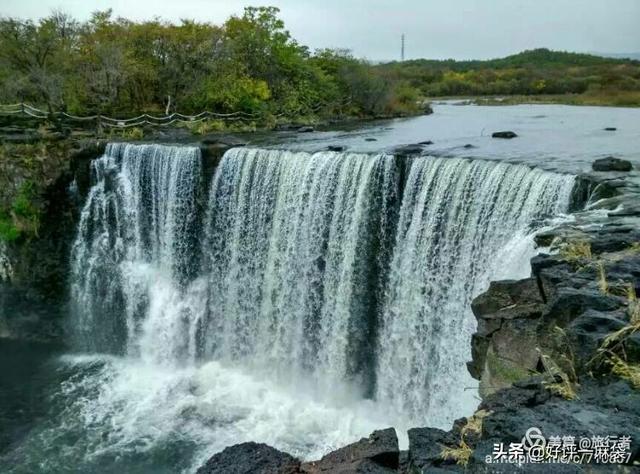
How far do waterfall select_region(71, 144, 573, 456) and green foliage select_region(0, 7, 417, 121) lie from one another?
7325 millimetres

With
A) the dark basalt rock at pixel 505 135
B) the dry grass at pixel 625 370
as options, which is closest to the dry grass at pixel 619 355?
the dry grass at pixel 625 370

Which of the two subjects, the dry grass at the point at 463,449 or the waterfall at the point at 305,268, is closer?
the dry grass at the point at 463,449

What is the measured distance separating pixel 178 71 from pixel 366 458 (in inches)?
907

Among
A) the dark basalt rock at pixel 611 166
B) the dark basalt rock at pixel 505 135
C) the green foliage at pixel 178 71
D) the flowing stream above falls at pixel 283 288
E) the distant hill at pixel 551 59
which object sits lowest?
the flowing stream above falls at pixel 283 288

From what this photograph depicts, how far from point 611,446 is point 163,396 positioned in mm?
11667

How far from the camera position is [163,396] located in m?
13.7

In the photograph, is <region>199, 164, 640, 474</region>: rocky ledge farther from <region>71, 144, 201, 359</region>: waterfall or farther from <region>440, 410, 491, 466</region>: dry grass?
<region>71, 144, 201, 359</region>: waterfall

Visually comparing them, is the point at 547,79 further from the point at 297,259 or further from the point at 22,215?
the point at 22,215

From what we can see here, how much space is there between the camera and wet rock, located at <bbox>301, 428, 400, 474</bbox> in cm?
546

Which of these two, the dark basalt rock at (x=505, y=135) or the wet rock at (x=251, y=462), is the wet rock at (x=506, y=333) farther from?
the dark basalt rock at (x=505, y=135)

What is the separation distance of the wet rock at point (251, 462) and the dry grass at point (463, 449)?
6.23 feet

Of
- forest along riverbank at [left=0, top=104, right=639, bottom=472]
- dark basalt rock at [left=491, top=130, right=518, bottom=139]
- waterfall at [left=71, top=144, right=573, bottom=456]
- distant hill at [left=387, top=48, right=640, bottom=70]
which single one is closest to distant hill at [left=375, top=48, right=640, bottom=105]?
distant hill at [left=387, top=48, right=640, bottom=70]

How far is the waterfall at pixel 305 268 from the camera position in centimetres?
1112

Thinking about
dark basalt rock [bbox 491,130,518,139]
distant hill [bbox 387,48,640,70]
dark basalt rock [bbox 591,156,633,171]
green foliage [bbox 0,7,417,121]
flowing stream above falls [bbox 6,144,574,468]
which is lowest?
flowing stream above falls [bbox 6,144,574,468]
